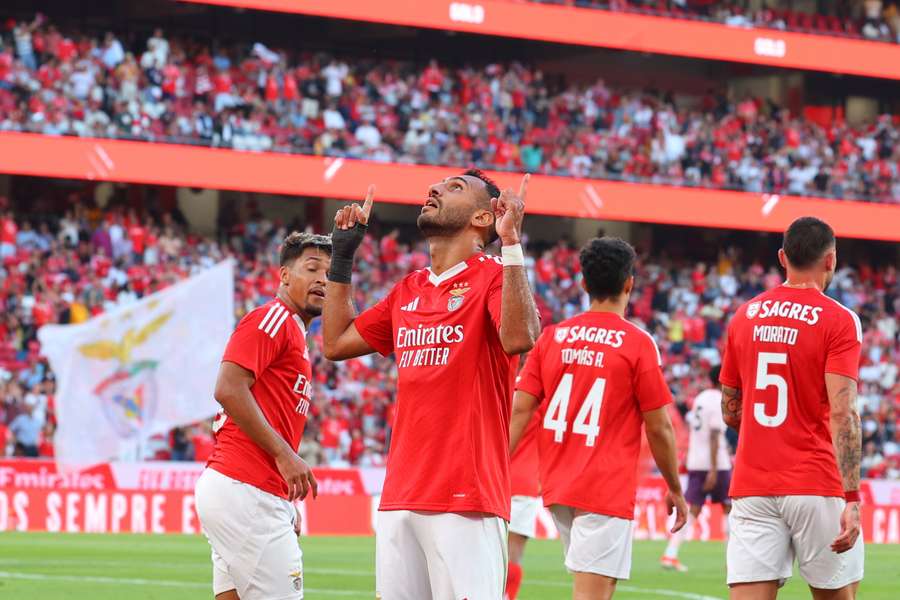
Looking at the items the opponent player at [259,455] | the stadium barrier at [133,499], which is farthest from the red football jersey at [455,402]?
the stadium barrier at [133,499]

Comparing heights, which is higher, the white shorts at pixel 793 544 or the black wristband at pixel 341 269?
the black wristband at pixel 341 269

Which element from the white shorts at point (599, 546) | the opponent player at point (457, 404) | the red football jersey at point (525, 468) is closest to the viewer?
the opponent player at point (457, 404)

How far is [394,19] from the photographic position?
37.5m

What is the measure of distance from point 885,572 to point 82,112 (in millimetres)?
20193

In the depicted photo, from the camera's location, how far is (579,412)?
28.2ft

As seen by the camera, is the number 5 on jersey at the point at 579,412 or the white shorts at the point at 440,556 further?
the number 5 on jersey at the point at 579,412

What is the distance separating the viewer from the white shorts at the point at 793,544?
7.63 meters

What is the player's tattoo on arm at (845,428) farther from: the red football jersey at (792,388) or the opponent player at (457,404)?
the opponent player at (457,404)

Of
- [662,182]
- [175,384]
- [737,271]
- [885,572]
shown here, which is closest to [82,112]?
[175,384]

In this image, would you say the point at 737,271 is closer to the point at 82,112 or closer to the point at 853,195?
the point at 853,195

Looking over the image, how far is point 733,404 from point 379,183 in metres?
28.7

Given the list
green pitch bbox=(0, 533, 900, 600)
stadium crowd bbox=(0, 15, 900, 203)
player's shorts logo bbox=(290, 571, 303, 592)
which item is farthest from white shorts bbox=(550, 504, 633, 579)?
stadium crowd bbox=(0, 15, 900, 203)

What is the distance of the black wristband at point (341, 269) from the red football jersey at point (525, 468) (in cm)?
520

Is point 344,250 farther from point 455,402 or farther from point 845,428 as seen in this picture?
point 845,428
